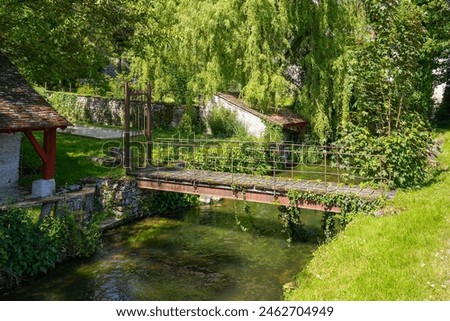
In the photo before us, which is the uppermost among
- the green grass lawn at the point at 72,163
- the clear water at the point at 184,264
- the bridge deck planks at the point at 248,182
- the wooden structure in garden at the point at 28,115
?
the wooden structure in garden at the point at 28,115

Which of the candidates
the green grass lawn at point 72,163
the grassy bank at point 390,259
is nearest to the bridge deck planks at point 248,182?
the green grass lawn at point 72,163

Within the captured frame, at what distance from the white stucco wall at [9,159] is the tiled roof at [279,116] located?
45.9ft

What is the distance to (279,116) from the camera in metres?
27.2

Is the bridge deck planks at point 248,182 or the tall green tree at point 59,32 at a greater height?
the tall green tree at point 59,32

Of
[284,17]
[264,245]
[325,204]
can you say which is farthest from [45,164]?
[284,17]

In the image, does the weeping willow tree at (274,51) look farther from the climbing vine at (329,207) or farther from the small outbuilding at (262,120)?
the climbing vine at (329,207)

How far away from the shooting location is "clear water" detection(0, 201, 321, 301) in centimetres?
1184

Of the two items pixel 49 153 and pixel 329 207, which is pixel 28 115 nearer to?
pixel 49 153

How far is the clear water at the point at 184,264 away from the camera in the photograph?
38.8 ft

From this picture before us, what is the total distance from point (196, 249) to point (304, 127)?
1442 cm

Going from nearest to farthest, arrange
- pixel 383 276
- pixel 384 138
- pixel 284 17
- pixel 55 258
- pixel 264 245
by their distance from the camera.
Answer: pixel 383 276 → pixel 55 258 → pixel 384 138 → pixel 264 245 → pixel 284 17

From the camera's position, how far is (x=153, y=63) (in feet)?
95.4

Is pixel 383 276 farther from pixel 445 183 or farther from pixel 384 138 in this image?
pixel 445 183

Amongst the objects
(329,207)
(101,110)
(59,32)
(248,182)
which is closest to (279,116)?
(248,182)
